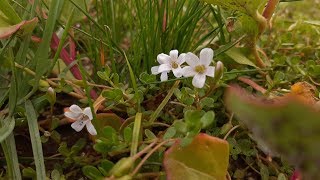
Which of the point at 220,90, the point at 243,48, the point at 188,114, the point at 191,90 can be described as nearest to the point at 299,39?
the point at 243,48

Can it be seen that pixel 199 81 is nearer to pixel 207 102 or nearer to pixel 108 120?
pixel 207 102

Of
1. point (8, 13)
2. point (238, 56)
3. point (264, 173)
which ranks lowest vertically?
point (264, 173)

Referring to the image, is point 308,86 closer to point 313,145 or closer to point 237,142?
point 237,142

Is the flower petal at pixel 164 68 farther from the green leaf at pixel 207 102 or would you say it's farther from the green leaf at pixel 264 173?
the green leaf at pixel 264 173

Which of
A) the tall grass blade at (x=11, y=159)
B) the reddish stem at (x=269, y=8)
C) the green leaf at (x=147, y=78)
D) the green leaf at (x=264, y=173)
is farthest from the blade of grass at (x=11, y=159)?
the reddish stem at (x=269, y=8)

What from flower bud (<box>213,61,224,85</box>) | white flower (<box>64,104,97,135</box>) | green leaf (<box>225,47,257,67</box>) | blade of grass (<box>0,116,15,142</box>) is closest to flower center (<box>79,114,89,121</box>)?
white flower (<box>64,104,97,135</box>)

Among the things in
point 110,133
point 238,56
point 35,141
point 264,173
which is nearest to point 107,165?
point 110,133

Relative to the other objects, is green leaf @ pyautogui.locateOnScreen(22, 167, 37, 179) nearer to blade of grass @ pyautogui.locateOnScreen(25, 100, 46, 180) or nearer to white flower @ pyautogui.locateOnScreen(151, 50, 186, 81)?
blade of grass @ pyautogui.locateOnScreen(25, 100, 46, 180)
